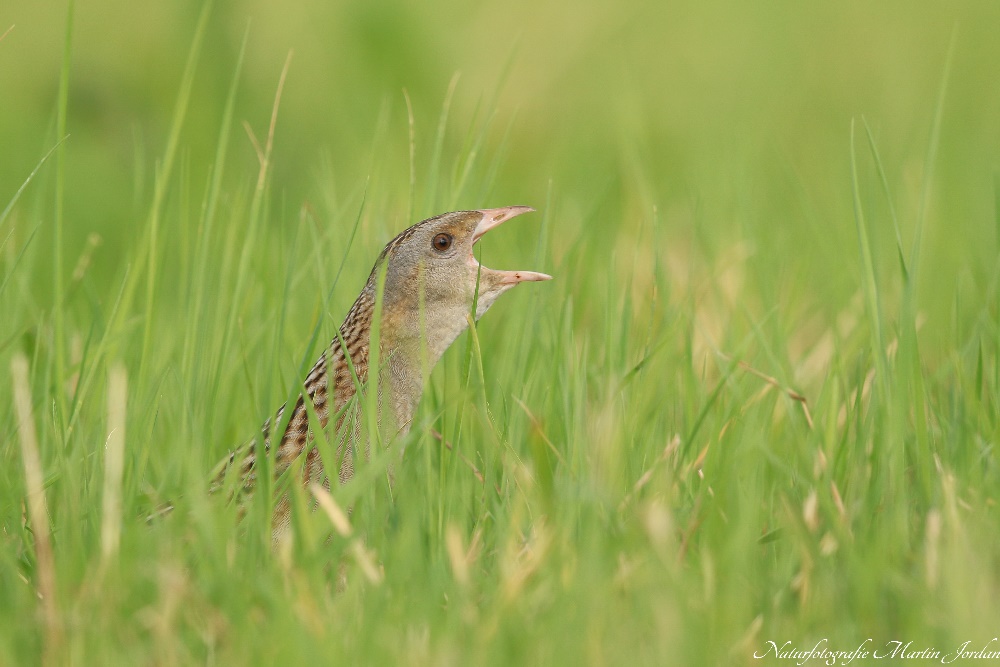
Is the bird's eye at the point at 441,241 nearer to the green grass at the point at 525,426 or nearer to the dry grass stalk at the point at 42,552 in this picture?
the green grass at the point at 525,426

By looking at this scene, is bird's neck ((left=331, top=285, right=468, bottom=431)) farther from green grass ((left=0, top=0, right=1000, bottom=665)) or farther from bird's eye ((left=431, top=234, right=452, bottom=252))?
bird's eye ((left=431, top=234, right=452, bottom=252))

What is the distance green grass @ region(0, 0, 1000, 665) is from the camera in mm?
2414

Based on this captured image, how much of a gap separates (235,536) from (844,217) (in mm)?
3136

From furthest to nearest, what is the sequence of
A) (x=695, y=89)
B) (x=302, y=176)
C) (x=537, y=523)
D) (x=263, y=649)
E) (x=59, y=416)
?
(x=695, y=89)
(x=302, y=176)
(x=59, y=416)
(x=537, y=523)
(x=263, y=649)

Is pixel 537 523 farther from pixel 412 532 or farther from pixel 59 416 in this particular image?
pixel 59 416

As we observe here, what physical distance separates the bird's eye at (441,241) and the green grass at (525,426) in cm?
18

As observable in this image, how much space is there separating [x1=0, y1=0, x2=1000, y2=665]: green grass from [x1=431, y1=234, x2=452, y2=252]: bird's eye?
18cm

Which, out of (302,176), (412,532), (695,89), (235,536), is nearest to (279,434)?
(235,536)

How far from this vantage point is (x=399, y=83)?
775cm

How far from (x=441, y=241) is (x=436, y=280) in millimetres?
120

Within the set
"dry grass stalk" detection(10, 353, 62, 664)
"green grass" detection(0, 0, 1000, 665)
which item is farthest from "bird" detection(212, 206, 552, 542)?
"dry grass stalk" detection(10, 353, 62, 664)

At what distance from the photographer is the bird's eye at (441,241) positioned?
373 centimetres

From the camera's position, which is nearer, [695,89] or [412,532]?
[412,532]

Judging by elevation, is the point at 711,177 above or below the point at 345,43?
below
